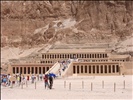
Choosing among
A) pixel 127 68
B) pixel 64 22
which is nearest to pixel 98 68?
pixel 127 68

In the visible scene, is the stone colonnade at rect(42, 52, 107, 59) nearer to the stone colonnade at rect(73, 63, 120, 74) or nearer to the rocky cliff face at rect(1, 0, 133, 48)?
the stone colonnade at rect(73, 63, 120, 74)

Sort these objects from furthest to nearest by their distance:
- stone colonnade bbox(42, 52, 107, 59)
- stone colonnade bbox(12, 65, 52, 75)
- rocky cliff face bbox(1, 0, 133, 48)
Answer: rocky cliff face bbox(1, 0, 133, 48), stone colonnade bbox(42, 52, 107, 59), stone colonnade bbox(12, 65, 52, 75)

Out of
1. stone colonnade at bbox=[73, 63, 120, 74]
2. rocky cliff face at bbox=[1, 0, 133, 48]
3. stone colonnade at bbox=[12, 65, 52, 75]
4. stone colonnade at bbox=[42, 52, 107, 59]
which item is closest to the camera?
stone colonnade at bbox=[73, 63, 120, 74]

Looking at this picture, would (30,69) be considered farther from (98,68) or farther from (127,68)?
(127,68)

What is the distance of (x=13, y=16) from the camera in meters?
120

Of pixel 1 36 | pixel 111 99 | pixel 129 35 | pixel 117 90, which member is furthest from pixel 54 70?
pixel 1 36

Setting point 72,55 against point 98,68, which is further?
point 72,55

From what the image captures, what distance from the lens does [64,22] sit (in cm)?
11425

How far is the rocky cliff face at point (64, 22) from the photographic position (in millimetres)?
105375

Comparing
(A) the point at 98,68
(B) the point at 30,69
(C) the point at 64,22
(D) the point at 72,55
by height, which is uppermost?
(C) the point at 64,22

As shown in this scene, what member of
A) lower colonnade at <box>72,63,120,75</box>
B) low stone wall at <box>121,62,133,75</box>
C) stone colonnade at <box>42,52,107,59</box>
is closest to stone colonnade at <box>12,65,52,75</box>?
lower colonnade at <box>72,63,120,75</box>

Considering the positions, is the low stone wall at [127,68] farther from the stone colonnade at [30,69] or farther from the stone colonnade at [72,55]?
the stone colonnade at [30,69]

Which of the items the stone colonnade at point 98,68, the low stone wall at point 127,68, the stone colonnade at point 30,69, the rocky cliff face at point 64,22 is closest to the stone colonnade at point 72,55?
the stone colonnade at point 30,69

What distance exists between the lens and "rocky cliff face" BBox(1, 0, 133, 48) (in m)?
105
